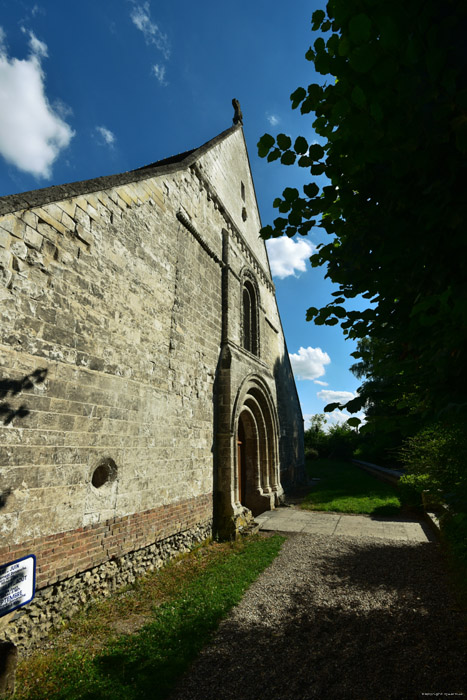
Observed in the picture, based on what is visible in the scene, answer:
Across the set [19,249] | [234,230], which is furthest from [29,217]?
[234,230]

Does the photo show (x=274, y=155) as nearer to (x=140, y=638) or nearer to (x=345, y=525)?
(x=140, y=638)

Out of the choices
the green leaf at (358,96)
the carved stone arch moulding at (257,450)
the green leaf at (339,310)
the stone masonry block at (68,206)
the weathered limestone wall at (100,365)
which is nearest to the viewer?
the green leaf at (358,96)

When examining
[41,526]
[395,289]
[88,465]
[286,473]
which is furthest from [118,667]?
[286,473]

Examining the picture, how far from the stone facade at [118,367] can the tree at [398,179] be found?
9.23ft

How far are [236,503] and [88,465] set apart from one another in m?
4.54

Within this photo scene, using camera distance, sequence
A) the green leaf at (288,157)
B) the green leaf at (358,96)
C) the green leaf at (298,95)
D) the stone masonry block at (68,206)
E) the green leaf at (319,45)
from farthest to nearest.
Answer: the stone masonry block at (68,206) → the green leaf at (288,157) → the green leaf at (298,95) → the green leaf at (319,45) → the green leaf at (358,96)

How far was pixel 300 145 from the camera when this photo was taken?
2998 mm

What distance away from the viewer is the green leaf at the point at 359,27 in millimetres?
1905

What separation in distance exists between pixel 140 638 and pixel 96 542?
1.31 meters

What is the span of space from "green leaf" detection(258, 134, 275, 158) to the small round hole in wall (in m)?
4.30

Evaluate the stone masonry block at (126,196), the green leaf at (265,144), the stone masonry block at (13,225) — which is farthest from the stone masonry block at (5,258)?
the green leaf at (265,144)

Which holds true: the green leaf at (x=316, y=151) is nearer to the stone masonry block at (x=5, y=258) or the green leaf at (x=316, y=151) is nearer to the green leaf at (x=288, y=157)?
the green leaf at (x=288, y=157)

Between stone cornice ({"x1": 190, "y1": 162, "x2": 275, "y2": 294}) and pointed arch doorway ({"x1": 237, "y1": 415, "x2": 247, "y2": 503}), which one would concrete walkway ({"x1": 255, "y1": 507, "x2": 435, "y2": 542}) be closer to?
pointed arch doorway ({"x1": 237, "y1": 415, "x2": 247, "y2": 503})

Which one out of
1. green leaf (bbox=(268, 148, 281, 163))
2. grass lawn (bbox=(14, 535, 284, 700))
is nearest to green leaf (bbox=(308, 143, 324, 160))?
green leaf (bbox=(268, 148, 281, 163))
